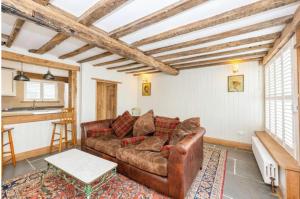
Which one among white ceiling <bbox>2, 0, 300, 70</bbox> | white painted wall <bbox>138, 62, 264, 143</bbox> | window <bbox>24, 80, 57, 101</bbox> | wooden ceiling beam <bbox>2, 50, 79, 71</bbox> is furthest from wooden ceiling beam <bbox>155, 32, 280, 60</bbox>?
window <bbox>24, 80, 57, 101</bbox>

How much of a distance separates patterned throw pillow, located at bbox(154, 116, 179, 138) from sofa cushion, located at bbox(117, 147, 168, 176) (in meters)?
0.74

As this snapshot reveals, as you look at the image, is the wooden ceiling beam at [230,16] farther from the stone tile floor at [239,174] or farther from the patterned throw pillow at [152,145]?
the stone tile floor at [239,174]

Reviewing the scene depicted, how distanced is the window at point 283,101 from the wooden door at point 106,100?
14.6 feet

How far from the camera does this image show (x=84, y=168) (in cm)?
180

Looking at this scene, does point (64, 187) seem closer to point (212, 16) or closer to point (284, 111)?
point (212, 16)

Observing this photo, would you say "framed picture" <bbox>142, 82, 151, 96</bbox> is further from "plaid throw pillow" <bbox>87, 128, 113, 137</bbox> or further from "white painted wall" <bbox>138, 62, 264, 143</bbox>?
"plaid throw pillow" <bbox>87, 128, 113, 137</bbox>

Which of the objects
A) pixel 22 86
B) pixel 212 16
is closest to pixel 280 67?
pixel 212 16

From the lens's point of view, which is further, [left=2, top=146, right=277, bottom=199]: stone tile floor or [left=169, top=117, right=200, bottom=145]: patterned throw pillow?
[left=169, top=117, right=200, bottom=145]: patterned throw pillow

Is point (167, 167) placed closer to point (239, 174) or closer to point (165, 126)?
point (165, 126)

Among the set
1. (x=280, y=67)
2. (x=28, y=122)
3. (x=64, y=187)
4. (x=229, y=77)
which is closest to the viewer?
(x=64, y=187)

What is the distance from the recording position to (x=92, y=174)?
167 cm

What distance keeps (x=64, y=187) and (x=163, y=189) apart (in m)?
1.45

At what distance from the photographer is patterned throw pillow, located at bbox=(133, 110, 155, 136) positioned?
9.51 ft

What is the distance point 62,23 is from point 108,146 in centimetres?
200
